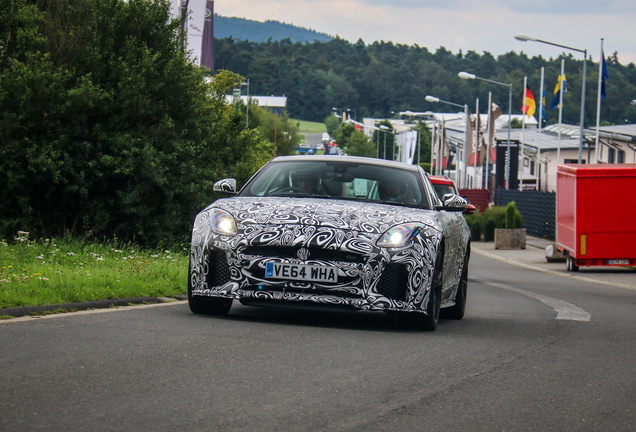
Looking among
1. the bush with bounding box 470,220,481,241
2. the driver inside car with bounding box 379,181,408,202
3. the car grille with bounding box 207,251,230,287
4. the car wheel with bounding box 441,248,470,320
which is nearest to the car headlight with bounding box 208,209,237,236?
the car grille with bounding box 207,251,230,287

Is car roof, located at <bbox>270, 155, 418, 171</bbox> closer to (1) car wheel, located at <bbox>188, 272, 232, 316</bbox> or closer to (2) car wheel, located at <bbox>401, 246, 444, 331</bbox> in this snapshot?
(2) car wheel, located at <bbox>401, 246, 444, 331</bbox>

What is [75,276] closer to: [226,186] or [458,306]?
[226,186]

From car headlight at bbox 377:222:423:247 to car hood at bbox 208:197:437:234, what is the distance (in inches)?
2.1

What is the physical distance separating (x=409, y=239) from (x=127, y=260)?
6714 millimetres

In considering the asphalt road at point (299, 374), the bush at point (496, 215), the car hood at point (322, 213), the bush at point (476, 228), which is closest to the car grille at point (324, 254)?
the car hood at point (322, 213)

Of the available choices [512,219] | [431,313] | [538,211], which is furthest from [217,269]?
[538,211]

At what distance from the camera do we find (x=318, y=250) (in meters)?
8.05

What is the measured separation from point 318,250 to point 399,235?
2.25 feet

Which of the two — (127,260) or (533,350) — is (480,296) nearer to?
(127,260)

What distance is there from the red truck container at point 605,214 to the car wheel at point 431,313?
58.9ft


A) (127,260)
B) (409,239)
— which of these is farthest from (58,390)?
(127,260)

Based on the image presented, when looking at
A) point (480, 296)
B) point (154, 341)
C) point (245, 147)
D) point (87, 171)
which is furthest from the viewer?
point (245, 147)

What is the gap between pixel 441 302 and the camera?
9438 mm

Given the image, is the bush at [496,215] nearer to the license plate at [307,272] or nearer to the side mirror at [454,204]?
the side mirror at [454,204]
